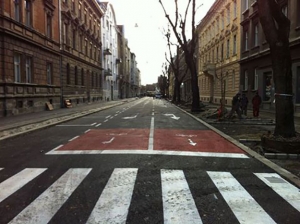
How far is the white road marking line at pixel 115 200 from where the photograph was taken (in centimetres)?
433

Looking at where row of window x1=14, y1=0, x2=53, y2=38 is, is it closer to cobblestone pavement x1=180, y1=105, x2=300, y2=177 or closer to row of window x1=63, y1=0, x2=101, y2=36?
row of window x1=63, y1=0, x2=101, y2=36

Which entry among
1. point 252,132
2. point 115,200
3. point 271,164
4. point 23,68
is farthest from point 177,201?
point 23,68

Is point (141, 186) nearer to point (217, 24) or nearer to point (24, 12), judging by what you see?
point (24, 12)

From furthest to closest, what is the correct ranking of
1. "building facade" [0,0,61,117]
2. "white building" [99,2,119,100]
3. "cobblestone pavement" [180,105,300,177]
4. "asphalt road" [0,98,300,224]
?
"white building" [99,2,119,100] < "building facade" [0,0,61,117] < "cobblestone pavement" [180,105,300,177] < "asphalt road" [0,98,300,224]

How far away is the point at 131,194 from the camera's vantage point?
530 cm

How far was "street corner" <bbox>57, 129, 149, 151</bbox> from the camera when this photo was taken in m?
9.80

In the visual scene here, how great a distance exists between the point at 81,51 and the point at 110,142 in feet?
110

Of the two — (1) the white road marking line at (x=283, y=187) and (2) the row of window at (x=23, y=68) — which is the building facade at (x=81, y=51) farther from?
(1) the white road marking line at (x=283, y=187)

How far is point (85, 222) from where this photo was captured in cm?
418

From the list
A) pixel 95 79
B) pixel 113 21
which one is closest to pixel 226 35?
pixel 95 79

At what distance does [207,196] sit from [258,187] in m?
1.11

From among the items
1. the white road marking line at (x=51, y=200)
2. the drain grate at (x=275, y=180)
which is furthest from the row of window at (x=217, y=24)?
the white road marking line at (x=51, y=200)

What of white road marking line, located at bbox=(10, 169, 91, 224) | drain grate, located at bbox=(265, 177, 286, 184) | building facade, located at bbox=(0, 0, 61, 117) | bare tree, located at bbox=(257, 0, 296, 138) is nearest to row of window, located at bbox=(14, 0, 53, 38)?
building facade, located at bbox=(0, 0, 61, 117)

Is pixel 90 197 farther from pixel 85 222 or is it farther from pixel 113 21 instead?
pixel 113 21
